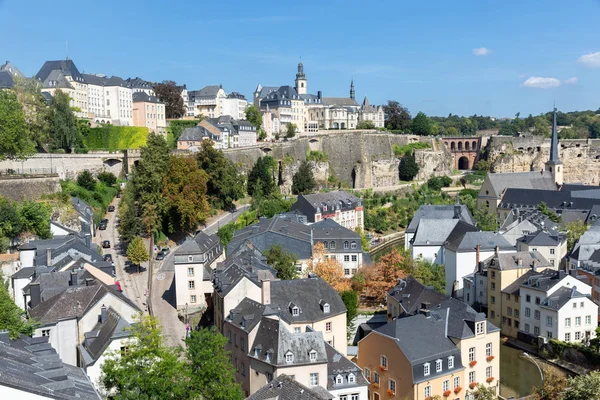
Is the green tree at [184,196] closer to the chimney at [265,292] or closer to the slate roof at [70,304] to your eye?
the chimney at [265,292]

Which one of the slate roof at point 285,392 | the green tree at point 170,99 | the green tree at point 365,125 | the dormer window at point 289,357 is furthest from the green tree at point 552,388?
the green tree at point 365,125

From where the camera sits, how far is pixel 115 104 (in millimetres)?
62594

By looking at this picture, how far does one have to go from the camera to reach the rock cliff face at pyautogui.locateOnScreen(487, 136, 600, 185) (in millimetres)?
81250

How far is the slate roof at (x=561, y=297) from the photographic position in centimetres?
2931

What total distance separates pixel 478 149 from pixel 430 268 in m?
55.9

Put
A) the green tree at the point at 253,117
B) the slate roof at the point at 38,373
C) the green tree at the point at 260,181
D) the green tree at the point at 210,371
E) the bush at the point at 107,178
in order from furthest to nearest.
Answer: the green tree at the point at 253,117 < the green tree at the point at 260,181 < the bush at the point at 107,178 < the green tree at the point at 210,371 < the slate roof at the point at 38,373

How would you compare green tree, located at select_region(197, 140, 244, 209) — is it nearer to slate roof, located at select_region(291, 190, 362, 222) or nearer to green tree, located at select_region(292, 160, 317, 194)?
slate roof, located at select_region(291, 190, 362, 222)

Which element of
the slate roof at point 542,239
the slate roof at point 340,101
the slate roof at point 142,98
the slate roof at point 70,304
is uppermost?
the slate roof at point 340,101

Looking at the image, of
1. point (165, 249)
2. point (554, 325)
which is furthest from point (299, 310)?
point (165, 249)

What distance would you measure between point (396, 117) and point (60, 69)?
160ft

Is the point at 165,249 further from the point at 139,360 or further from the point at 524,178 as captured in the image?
the point at 524,178

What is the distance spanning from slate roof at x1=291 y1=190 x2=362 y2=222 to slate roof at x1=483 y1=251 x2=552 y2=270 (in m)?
18.4

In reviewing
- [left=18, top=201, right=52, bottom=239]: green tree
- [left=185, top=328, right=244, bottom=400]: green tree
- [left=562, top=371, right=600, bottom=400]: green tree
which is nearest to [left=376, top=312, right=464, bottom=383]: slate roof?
[left=562, top=371, right=600, bottom=400]: green tree

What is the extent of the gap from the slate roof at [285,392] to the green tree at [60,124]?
→ 35168mm
